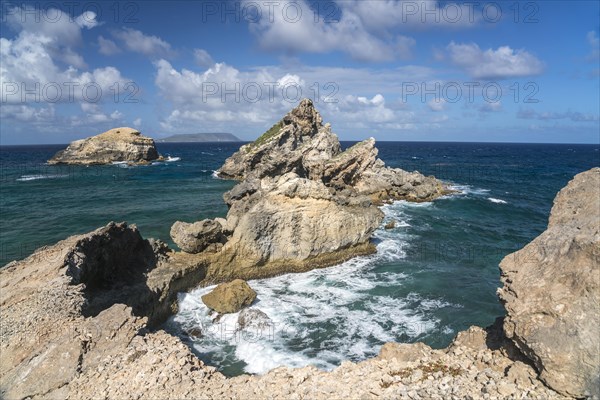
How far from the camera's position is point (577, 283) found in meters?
8.70

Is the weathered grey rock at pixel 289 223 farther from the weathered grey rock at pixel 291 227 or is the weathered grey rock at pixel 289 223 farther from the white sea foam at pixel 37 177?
the white sea foam at pixel 37 177

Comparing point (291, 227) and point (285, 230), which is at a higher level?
point (291, 227)

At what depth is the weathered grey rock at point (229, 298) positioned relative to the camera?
20.5 metres

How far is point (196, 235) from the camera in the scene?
23.4m

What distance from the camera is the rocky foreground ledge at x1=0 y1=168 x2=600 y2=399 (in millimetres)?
8609

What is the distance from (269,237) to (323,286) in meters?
4.80

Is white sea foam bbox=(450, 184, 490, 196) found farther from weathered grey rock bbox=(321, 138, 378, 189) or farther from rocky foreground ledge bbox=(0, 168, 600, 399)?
rocky foreground ledge bbox=(0, 168, 600, 399)

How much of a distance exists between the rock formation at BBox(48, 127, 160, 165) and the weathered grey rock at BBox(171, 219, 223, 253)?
96537 mm

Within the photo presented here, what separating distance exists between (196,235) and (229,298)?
492cm

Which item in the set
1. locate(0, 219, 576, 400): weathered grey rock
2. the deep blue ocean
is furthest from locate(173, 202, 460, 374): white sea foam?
locate(0, 219, 576, 400): weathered grey rock

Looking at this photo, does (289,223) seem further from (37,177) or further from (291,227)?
(37,177)

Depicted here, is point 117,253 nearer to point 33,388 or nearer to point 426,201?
point 33,388

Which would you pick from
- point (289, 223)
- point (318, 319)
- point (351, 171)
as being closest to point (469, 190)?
point (351, 171)

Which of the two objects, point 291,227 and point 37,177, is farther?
point 37,177
